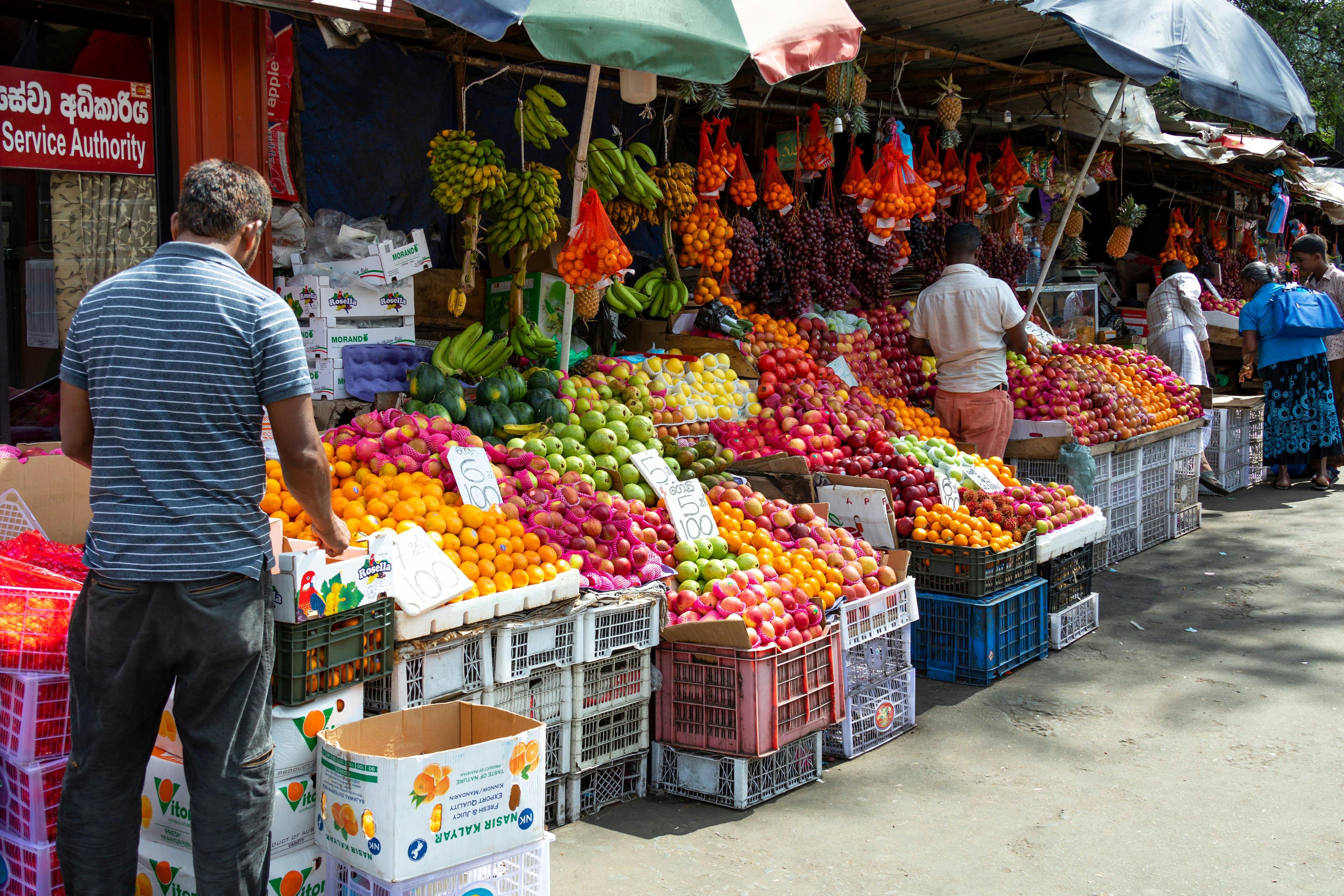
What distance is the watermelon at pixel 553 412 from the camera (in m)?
5.11

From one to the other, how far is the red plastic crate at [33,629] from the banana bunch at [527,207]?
135 inches

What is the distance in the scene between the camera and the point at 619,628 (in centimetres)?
378

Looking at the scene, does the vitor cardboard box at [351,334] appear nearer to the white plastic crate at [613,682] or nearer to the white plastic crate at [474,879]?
the white plastic crate at [613,682]

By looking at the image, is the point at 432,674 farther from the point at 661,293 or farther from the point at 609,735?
the point at 661,293

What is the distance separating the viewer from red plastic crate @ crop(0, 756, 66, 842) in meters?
2.69

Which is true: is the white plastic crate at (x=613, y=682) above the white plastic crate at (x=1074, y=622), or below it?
above

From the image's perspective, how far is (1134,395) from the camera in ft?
27.3

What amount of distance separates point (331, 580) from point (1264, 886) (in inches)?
114

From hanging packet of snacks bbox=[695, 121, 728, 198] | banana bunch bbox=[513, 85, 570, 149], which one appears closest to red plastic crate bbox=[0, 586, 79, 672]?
banana bunch bbox=[513, 85, 570, 149]

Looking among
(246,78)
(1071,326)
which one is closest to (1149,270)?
(1071,326)

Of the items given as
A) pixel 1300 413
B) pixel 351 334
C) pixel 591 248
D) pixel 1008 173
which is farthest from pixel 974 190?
pixel 351 334

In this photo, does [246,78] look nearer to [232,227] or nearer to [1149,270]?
[232,227]

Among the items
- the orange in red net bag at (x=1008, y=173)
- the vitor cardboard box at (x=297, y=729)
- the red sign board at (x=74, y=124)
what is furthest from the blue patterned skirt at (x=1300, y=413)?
the vitor cardboard box at (x=297, y=729)

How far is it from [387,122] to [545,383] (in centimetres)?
164
